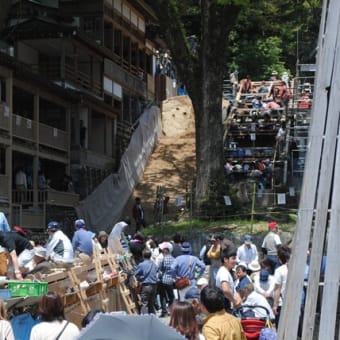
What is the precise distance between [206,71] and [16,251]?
564 inches

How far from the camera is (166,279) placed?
15.3m

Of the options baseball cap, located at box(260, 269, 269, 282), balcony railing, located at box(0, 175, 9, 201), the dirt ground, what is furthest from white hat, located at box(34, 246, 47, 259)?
the dirt ground

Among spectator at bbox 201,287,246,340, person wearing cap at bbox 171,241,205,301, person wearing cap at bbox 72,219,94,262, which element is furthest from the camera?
person wearing cap at bbox 72,219,94,262

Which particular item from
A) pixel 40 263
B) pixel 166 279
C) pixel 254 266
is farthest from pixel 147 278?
pixel 40 263

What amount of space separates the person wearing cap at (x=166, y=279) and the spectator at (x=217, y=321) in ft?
28.6

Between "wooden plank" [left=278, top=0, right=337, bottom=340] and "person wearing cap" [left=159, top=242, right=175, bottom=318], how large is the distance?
998cm

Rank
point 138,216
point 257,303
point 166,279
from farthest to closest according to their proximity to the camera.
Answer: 1. point 138,216
2. point 166,279
3. point 257,303

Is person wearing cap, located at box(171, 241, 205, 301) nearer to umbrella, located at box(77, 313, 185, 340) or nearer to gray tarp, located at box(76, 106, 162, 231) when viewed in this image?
umbrella, located at box(77, 313, 185, 340)

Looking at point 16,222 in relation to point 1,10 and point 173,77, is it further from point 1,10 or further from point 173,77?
point 173,77

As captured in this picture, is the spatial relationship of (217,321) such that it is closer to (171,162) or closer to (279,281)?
(279,281)

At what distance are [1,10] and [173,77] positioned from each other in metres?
26.5

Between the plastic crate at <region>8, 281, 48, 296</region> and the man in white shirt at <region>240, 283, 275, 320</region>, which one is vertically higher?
the plastic crate at <region>8, 281, 48, 296</region>

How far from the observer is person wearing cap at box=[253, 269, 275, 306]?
35.6 feet

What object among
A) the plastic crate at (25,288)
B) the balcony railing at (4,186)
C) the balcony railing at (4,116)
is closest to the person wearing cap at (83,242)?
the plastic crate at (25,288)
